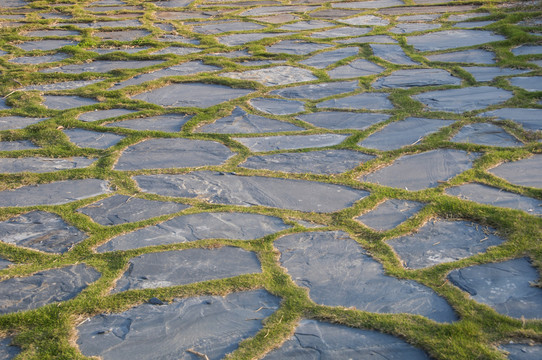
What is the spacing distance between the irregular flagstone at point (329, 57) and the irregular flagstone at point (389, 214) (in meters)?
3.44

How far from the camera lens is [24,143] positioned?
4.79 metres

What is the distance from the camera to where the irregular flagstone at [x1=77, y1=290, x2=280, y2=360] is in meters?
2.50

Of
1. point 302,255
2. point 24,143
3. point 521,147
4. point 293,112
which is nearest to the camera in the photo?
point 302,255

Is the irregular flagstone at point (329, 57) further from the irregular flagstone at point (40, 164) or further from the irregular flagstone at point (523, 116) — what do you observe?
the irregular flagstone at point (40, 164)

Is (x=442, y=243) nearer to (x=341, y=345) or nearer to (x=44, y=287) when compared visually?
(x=341, y=345)

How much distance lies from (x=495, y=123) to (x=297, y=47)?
3.42 metres

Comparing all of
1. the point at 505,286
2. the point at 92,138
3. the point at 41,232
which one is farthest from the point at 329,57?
the point at 505,286

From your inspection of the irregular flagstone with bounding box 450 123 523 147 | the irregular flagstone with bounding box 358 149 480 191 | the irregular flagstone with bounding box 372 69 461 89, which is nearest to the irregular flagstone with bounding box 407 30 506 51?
the irregular flagstone with bounding box 372 69 461 89

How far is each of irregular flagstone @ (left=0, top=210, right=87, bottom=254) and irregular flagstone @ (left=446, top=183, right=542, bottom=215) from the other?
7.26 ft

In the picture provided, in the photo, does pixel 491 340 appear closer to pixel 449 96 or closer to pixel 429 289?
pixel 429 289

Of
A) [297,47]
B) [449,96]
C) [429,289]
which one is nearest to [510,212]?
[429,289]

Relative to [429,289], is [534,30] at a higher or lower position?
higher

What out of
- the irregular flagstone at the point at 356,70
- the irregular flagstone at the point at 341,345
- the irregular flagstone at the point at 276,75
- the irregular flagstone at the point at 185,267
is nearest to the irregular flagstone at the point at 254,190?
the irregular flagstone at the point at 185,267

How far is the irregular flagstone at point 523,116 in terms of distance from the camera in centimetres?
474
